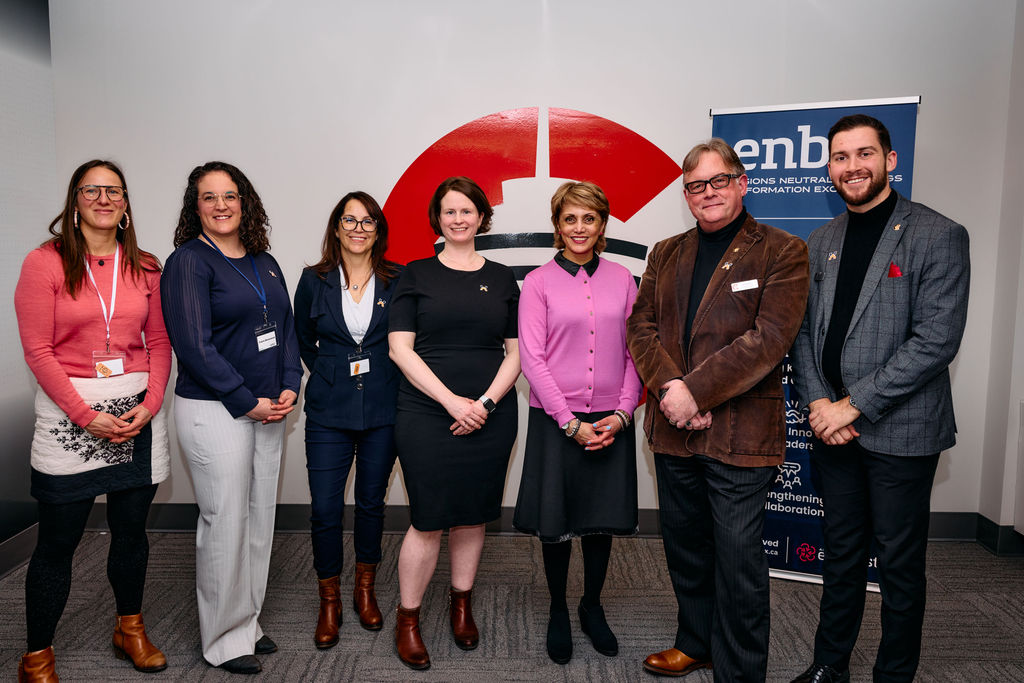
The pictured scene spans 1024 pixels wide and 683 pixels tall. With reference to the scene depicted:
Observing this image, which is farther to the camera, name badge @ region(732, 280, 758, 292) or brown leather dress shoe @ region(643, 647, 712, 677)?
brown leather dress shoe @ region(643, 647, 712, 677)

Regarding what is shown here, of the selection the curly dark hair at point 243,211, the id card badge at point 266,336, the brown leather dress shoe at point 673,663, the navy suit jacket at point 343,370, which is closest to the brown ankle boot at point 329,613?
the navy suit jacket at point 343,370

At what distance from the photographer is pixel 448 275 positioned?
2.12m

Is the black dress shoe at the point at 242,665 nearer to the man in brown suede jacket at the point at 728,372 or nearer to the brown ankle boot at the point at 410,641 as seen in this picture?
the brown ankle boot at the point at 410,641

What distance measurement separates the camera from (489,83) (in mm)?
3238

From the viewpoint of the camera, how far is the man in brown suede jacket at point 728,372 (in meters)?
1.79

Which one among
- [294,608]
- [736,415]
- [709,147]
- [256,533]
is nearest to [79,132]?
[256,533]

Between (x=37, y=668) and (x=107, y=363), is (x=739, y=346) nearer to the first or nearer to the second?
(x=107, y=363)

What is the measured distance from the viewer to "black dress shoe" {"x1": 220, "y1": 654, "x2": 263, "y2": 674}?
210 cm

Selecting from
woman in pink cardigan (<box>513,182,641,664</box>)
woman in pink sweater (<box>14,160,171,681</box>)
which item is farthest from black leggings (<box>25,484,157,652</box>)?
woman in pink cardigan (<box>513,182,641,664</box>)

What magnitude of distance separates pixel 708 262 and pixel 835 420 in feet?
1.98

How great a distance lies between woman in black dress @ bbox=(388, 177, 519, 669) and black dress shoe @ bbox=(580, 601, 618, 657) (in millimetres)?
553

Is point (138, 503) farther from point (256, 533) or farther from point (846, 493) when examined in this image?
point (846, 493)

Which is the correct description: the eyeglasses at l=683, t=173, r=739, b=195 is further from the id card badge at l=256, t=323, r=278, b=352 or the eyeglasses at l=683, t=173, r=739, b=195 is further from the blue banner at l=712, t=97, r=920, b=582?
the id card badge at l=256, t=323, r=278, b=352

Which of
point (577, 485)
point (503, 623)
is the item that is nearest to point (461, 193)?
point (577, 485)
